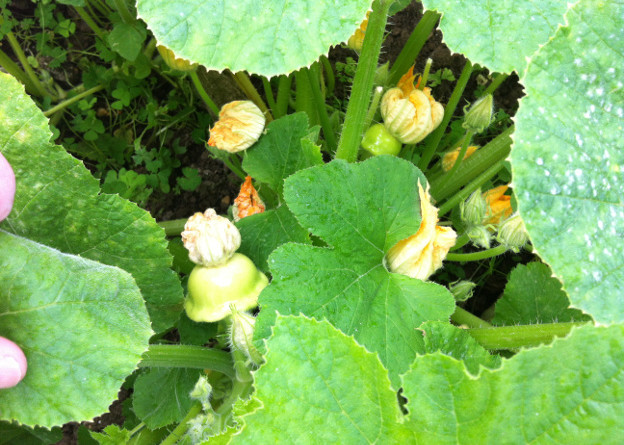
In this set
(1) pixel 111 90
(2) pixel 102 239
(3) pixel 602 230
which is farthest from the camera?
(1) pixel 111 90

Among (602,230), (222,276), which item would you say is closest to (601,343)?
(602,230)

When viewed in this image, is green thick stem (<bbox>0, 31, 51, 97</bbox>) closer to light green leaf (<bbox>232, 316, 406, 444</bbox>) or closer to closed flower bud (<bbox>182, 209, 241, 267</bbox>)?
closed flower bud (<bbox>182, 209, 241, 267</bbox>)

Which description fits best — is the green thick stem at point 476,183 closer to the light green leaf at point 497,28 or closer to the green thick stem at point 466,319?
the green thick stem at point 466,319

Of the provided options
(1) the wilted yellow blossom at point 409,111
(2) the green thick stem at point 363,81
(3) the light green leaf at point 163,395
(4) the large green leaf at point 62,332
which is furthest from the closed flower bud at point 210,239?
(1) the wilted yellow blossom at point 409,111

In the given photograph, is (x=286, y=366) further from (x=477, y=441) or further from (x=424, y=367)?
(x=477, y=441)

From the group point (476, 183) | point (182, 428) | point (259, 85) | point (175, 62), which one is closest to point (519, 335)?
point (476, 183)
